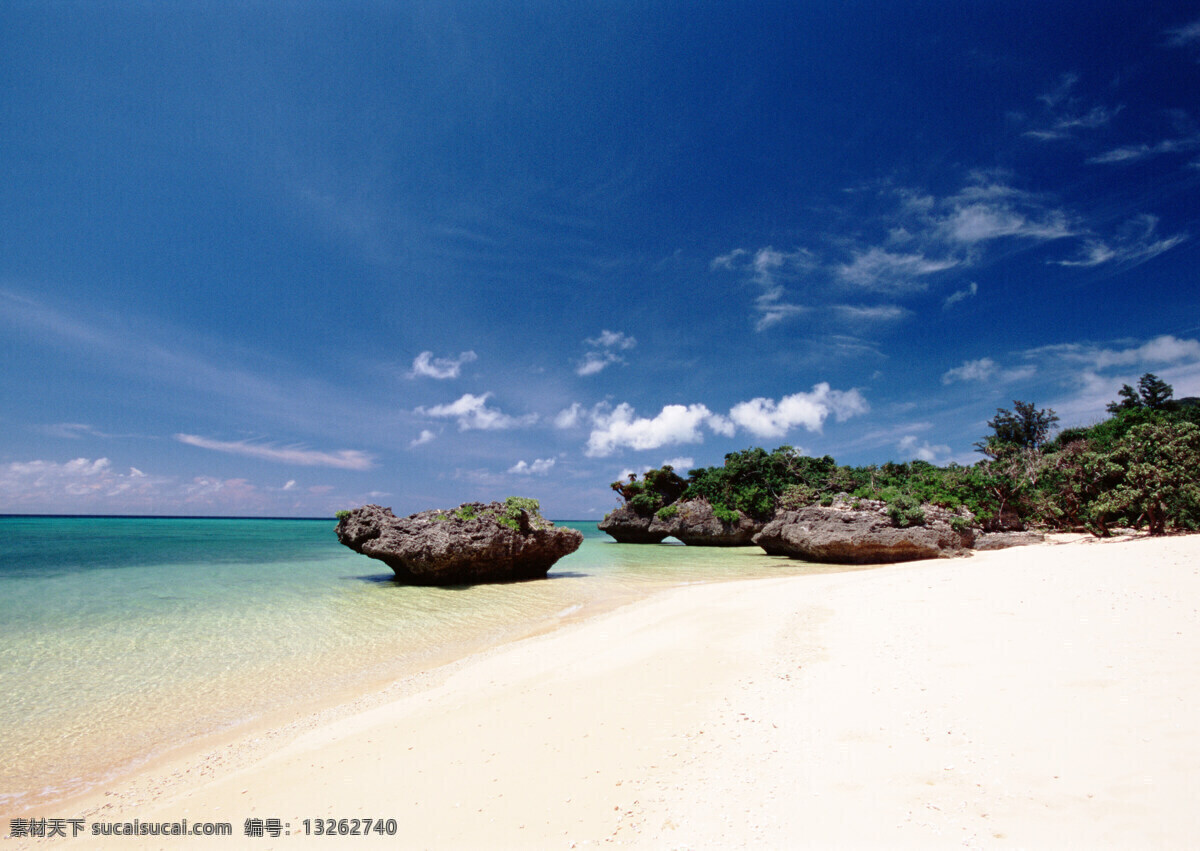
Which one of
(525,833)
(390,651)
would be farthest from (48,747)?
(525,833)

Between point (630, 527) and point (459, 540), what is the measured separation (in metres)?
25.5

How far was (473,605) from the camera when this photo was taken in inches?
542

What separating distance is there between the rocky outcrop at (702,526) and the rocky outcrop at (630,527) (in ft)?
3.67

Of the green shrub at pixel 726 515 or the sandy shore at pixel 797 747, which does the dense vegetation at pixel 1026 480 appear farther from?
the sandy shore at pixel 797 747

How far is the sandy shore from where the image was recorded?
2.92 metres

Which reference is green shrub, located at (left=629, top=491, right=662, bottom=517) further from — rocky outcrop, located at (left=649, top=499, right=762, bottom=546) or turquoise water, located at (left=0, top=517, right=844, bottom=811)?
turquoise water, located at (left=0, top=517, right=844, bottom=811)

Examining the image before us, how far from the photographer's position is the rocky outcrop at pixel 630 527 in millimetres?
39531

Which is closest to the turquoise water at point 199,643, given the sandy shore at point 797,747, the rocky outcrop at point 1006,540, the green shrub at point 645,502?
the sandy shore at point 797,747

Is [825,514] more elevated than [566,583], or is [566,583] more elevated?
[825,514]

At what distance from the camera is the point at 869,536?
19172 millimetres

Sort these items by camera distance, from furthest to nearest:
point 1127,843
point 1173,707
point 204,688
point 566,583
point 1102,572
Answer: point 566,583 < point 1102,572 < point 204,688 < point 1173,707 < point 1127,843

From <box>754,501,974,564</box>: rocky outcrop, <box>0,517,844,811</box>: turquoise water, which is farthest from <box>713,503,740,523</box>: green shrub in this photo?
<box>0,517,844,811</box>: turquoise water

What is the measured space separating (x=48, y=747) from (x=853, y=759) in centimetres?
867

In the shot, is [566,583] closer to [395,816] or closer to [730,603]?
[730,603]
